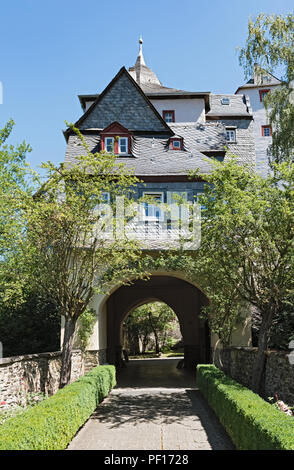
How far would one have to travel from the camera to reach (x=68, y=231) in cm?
1144

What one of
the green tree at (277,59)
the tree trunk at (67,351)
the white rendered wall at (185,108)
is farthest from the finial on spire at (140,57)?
the tree trunk at (67,351)

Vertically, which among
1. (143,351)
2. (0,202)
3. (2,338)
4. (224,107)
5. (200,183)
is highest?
(224,107)

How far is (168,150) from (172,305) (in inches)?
396

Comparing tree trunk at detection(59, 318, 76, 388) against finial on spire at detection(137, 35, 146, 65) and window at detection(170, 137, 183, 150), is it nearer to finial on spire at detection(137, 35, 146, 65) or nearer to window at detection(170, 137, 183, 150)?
window at detection(170, 137, 183, 150)

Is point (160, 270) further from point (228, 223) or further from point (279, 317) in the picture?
point (228, 223)

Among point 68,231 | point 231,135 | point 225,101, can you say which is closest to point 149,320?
point 231,135

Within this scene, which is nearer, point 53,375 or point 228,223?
point 228,223

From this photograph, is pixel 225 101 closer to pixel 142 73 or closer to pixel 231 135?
pixel 231 135

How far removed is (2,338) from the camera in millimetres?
16734

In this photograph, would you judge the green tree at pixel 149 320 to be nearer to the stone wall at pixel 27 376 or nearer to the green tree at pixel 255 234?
the stone wall at pixel 27 376

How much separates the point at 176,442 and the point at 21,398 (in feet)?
12.6

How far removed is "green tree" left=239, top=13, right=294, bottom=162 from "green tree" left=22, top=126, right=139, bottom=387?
229 inches

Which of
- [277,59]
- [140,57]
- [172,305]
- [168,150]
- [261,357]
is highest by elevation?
[140,57]

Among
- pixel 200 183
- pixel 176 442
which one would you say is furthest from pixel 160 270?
pixel 176 442
